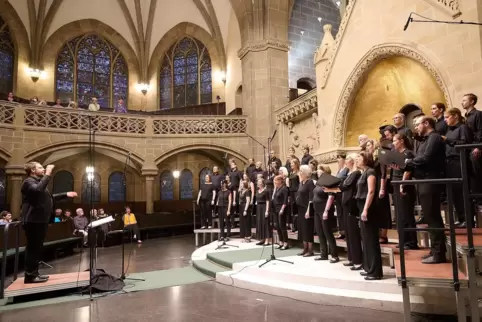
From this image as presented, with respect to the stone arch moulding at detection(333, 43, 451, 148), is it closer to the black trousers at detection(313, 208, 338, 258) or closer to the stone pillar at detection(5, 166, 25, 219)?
the black trousers at detection(313, 208, 338, 258)

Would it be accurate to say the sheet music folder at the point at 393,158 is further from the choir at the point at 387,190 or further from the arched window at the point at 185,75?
the arched window at the point at 185,75

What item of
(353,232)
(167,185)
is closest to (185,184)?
(167,185)

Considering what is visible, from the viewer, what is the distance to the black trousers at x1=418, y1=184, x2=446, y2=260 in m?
3.76

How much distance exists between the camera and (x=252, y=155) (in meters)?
15.8

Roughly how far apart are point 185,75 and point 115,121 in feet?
21.6

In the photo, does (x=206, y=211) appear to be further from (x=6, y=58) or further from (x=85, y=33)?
(x=85, y=33)

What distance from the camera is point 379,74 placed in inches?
351

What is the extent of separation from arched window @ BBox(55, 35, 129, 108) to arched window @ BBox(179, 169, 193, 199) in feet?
17.2

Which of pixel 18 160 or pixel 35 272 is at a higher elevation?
pixel 18 160

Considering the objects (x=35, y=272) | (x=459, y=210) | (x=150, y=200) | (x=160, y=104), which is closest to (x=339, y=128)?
(x=459, y=210)

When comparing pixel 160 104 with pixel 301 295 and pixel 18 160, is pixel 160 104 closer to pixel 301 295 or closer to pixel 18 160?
pixel 18 160

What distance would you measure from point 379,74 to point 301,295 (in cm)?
624

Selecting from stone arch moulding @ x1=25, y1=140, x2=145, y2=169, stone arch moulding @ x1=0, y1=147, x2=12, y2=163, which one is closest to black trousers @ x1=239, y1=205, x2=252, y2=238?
stone arch moulding @ x1=25, y1=140, x2=145, y2=169

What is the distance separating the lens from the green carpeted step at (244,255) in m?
6.72
